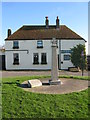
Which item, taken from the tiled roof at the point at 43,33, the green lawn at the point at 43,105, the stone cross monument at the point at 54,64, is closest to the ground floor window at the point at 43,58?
the tiled roof at the point at 43,33

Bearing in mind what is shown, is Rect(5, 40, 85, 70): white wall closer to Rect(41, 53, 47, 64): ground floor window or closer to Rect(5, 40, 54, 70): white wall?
Rect(5, 40, 54, 70): white wall

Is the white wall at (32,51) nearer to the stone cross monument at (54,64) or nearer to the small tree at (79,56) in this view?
the small tree at (79,56)

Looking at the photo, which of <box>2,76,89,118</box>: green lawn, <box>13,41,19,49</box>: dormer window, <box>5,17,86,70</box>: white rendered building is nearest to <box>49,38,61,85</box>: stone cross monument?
<box>2,76,89,118</box>: green lawn

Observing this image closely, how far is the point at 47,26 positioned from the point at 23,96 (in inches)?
858

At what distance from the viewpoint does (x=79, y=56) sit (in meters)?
23.8

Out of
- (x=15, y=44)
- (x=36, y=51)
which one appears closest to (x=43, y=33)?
(x=36, y=51)

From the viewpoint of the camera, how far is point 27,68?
84.9ft

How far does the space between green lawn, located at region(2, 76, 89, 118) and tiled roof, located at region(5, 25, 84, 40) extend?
18218 millimetres

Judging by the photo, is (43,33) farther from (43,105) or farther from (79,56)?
(43,105)

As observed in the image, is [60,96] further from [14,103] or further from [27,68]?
[27,68]

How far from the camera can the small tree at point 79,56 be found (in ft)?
76.5

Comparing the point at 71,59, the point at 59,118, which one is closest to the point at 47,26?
the point at 71,59

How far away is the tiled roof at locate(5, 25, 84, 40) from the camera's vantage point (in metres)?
26.0

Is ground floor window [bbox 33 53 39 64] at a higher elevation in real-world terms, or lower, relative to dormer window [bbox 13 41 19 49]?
lower
